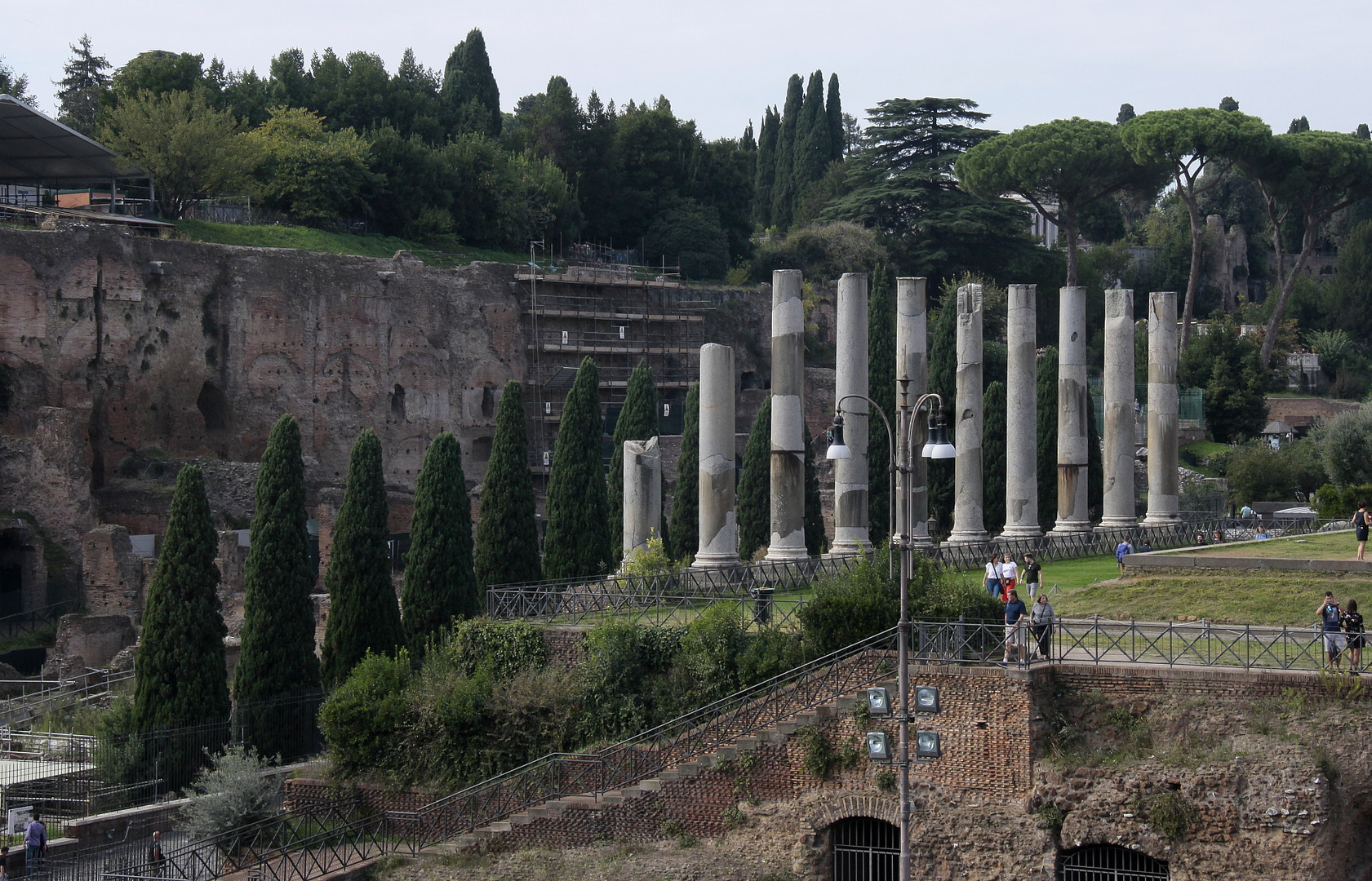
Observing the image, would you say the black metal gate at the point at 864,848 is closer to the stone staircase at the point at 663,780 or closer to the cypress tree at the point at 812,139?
the stone staircase at the point at 663,780

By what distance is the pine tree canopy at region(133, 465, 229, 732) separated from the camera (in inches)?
1025

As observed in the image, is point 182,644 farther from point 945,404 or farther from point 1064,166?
point 1064,166

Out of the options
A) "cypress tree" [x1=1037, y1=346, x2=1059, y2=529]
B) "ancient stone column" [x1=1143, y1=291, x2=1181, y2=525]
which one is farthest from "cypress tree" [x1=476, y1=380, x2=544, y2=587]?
"cypress tree" [x1=1037, y1=346, x2=1059, y2=529]

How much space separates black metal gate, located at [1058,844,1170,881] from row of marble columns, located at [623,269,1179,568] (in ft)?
33.2

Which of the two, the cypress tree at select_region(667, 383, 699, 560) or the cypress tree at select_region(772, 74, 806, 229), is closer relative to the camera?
the cypress tree at select_region(667, 383, 699, 560)

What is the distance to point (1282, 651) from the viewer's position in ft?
65.6

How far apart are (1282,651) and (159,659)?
16244 millimetres

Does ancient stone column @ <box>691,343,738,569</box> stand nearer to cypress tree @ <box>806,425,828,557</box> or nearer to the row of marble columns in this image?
the row of marble columns

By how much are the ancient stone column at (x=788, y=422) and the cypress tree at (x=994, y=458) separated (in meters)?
9.12

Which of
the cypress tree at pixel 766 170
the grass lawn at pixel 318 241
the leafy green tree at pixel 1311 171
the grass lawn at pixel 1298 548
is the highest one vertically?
the cypress tree at pixel 766 170

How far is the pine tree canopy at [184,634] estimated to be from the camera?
85.5ft

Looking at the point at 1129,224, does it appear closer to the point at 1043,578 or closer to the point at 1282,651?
the point at 1043,578

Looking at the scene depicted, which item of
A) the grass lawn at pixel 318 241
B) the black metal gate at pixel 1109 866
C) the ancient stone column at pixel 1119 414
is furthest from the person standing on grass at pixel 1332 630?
the grass lawn at pixel 318 241

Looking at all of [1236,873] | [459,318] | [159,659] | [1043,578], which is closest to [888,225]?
[459,318]
